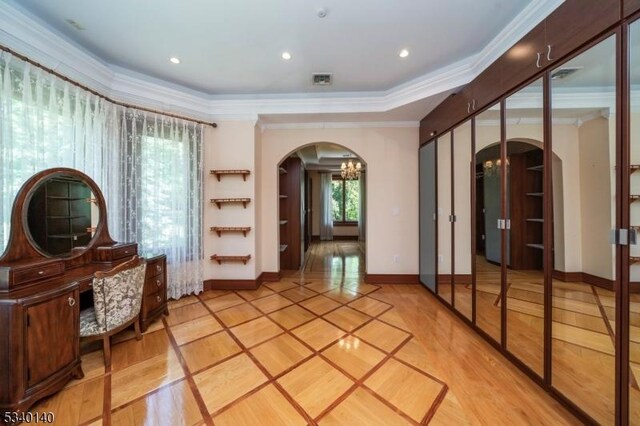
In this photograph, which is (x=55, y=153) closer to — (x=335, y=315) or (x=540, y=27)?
(x=335, y=315)

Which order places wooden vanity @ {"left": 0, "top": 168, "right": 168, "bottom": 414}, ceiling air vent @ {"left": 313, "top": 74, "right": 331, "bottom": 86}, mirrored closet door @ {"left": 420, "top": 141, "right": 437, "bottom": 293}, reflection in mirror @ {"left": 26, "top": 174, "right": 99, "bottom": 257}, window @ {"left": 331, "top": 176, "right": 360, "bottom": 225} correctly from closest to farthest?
wooden vanity @ {"left": 0, "top": 168, "right": 168, "bottom": 414} → reflection in mirror @ {"left": 26, "top": 174, "right": 99, "bottom": 257} → ceiling air vent @ {"left": 313, "top": 74, "right": 331, "bottom": 86} → mirrored closet door @ {"left": 420, "top": 141, "right": 437, "bottom": 293} → window @ {"left": 331, "top": 176, "right": 360, "bottom": 225}

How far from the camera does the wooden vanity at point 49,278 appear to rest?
1.43m

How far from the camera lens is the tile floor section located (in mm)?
1468

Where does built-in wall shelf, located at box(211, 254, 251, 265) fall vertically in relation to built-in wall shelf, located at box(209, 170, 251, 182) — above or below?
below

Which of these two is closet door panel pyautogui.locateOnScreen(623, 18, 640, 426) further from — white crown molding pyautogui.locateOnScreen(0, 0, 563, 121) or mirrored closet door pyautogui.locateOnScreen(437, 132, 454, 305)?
mirrored closet door pyautogui.locateOnScreen(437, 132, 454, 305)

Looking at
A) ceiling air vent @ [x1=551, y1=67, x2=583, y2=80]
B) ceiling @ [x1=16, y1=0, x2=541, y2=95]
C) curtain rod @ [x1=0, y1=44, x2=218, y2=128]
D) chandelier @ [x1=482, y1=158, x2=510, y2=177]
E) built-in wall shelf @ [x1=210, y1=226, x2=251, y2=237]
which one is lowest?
built-in wall shelf @ [x1=210, y1=226, x2=251, y2=237]

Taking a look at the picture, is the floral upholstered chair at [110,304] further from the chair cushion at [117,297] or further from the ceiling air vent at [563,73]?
the ceiling air vent at [563,73]

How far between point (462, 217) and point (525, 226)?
0.87m

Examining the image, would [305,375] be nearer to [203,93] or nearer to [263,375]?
[263,375]

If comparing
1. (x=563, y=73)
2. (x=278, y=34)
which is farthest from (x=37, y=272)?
(x=563, y=73)

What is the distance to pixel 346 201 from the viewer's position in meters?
9.41

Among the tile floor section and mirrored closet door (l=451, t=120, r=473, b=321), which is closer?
the tile floor section

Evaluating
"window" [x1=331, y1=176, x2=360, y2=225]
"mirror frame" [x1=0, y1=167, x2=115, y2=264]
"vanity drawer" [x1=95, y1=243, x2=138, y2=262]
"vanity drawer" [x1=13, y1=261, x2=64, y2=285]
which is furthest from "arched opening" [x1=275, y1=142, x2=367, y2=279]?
"vanity drawer" [x1=13, y1=261, x2=64, y2=285]

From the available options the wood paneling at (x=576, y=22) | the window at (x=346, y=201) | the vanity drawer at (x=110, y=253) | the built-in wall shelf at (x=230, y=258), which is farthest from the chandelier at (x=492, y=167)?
the window at (x=346, y=201)
